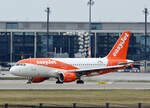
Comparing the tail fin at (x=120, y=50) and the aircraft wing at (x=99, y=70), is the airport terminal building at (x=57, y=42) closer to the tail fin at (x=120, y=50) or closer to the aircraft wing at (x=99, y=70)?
the tail fin at (x=120, y=50)

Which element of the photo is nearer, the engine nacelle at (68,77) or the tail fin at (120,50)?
the engine nacelle at (68,77)

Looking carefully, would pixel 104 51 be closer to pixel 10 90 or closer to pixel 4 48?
pixel 4 48

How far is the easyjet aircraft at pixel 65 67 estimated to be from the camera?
77.8 meters

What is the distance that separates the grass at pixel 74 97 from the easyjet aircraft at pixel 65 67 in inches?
708

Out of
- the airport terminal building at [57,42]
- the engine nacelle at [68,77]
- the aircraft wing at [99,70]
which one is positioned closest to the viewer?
the engine nacelle at [68,77]

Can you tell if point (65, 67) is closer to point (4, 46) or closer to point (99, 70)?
point (99, 70)

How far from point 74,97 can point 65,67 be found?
28108mm

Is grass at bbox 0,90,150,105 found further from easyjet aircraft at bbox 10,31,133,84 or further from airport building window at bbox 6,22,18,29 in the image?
airport building window at bbox 6,22,18,29

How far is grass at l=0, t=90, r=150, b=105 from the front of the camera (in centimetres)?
4753

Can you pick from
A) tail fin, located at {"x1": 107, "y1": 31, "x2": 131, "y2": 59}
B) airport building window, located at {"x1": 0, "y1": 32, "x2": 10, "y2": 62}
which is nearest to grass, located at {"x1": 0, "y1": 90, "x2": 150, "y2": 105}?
tail fin, located at {"x1": 107, "y1": 31, "x2": 131, "y2": 59}

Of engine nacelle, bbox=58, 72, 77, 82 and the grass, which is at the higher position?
engine nacelle, bbox=58, 72, 77, 82

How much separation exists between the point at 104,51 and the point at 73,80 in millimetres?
105855

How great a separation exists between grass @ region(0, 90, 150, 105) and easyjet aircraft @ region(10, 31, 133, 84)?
18.0m

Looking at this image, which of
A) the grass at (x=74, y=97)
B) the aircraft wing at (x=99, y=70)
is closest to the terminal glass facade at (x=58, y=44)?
the aircraft wing at (x=99, y=70)
